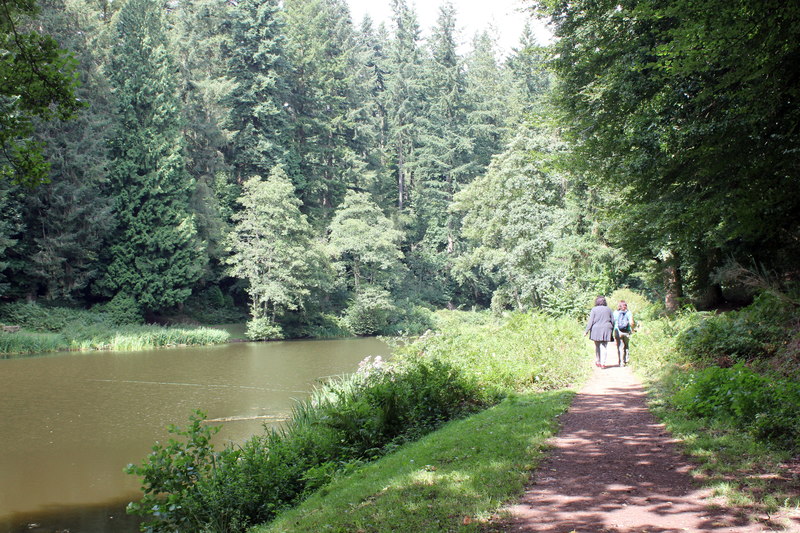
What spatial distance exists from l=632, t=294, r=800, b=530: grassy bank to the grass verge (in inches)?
59.5

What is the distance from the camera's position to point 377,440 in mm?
7523

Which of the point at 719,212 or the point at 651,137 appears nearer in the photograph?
the point at 719,212

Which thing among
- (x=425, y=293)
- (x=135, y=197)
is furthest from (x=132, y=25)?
(x=425, y=293)

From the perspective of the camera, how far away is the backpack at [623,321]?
1235cm

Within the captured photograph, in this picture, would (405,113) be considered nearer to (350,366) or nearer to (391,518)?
(350,366)

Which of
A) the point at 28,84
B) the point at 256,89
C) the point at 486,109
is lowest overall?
the point at 28,84

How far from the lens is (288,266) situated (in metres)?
35.9

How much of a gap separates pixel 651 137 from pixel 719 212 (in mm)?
2088

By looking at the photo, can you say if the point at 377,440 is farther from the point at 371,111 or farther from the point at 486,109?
the point at 371,111

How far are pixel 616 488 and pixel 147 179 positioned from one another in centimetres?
3482

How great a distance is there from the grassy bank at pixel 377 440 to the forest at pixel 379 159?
372 cm

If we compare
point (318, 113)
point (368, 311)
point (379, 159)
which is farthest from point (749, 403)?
point (379, 159)

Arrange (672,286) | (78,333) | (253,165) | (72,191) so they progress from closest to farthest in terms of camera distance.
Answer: (672,286) < (78,333) < (72,191) < (253,165)

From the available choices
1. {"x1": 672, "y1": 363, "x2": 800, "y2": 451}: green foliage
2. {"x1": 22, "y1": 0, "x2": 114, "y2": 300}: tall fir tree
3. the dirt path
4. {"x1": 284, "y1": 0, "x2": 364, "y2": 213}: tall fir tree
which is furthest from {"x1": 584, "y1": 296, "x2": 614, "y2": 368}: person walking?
{"x1": 284, "y1": 0, "x2": 364, "y2": 213}: tall fir tree
